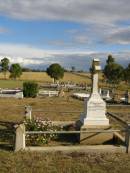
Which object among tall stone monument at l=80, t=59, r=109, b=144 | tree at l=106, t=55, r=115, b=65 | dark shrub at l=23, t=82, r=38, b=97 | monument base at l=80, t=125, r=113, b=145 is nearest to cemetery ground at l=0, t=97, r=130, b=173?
monument base at l=80, t=125, r=113, b=145

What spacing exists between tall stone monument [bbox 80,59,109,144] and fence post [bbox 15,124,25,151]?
8.96 feet

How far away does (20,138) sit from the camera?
10.6m

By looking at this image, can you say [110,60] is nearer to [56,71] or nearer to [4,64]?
[56,71]

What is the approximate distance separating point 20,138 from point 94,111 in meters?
3.32

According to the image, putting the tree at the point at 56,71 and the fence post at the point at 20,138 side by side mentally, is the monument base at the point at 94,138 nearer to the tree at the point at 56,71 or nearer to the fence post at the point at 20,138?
the fence post at the point at 20,138

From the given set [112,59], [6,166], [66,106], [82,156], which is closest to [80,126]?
[82,156]

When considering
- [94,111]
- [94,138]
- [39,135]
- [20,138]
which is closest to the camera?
[20,138]

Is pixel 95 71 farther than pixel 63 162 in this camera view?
Yes

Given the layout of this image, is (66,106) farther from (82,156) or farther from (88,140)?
(82,156)

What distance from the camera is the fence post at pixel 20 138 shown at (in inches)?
417

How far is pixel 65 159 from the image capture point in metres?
10.2

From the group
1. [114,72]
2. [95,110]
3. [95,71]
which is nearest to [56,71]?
[114,72]

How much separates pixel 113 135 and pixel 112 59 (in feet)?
230

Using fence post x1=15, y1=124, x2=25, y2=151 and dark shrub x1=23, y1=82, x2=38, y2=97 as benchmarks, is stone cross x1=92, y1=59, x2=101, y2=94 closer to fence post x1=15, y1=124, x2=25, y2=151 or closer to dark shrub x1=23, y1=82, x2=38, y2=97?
fence post x1=15, y1=124, x2=25, y2=151
